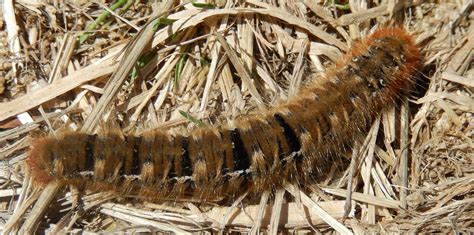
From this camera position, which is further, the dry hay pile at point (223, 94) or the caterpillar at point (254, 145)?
the dry hay pile at point (223, 94)

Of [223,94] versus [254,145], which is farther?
[223,94]

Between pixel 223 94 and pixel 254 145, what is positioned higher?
pixel 223 94

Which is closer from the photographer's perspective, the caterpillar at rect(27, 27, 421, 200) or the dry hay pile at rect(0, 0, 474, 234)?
the caterpillar at rect(27, 27, 421, 200)

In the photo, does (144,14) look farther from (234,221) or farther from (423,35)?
(423,35)
